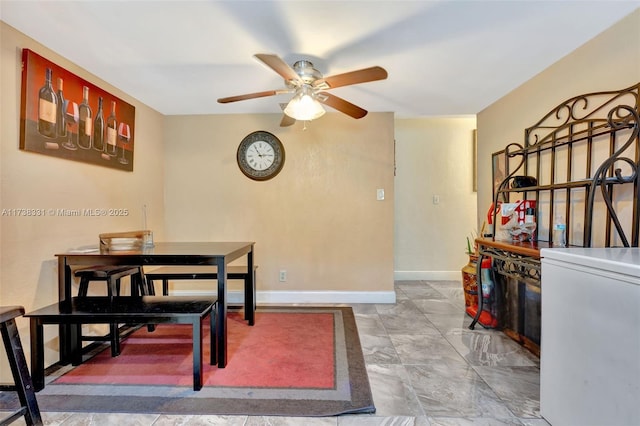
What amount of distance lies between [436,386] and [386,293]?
1.60m

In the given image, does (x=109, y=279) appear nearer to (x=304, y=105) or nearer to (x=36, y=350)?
(x=36, y=350)

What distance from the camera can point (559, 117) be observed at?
220cm

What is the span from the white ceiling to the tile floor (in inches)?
83.5

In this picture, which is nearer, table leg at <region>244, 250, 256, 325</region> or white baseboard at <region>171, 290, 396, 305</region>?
table leg at <region>244, 250, 256, 325</region>

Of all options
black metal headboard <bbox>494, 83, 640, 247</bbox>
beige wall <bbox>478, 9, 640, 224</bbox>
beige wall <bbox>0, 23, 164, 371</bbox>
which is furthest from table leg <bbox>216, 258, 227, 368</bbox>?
beige wall <bbox>478, 9, 640, 224</bbox>

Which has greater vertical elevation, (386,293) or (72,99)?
(72,99)

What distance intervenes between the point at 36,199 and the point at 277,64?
175 cm

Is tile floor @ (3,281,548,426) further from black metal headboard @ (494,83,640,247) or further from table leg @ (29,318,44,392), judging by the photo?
black metal headboard @ (494,83,640,247)

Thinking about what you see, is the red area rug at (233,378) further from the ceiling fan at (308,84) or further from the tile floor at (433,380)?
the ceiling fan at (308,84)

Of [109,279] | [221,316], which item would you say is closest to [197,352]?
[221,316]

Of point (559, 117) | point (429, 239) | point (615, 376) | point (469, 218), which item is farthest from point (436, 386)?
point (469, 218)

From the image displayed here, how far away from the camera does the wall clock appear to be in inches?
133

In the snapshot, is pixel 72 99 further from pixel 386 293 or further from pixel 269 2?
pixel 386 293
